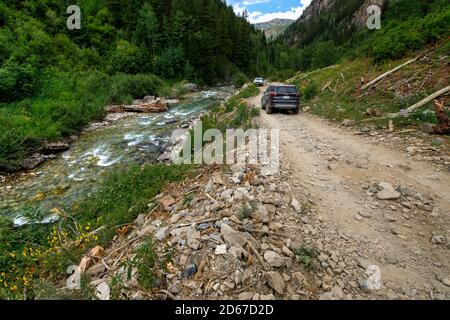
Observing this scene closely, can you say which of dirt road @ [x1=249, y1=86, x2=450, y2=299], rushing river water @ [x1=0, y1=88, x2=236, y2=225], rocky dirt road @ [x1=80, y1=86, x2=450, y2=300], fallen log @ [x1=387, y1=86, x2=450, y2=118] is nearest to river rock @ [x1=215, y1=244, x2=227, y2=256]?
rocky dirt road @ [x1=80, y1=86, x2=450, y2=300]

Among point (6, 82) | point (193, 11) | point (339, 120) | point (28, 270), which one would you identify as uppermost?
point (193, 11)

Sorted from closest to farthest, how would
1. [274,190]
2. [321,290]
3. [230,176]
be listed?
1. [321,290]
2. [274,190]
3. [230,176]

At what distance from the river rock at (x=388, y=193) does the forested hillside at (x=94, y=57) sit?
15.7 m

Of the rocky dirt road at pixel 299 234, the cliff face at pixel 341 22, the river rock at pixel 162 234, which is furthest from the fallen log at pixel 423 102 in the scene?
the cliff face at pixel 341 22

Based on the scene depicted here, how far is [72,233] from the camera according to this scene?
7.07 meters

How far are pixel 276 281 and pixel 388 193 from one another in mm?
3466

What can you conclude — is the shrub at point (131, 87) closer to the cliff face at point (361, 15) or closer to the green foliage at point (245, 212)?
the green foliage at point (245, 212)

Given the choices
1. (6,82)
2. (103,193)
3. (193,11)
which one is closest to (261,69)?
(193,11)

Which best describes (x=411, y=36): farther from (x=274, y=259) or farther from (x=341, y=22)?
(x=341, y=22)

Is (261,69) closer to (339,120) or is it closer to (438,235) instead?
(339,120)

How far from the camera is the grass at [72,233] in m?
5.20

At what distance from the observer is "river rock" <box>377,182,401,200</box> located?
521 cm

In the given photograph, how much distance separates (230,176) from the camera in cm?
622

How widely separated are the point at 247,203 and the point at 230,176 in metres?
1.39
